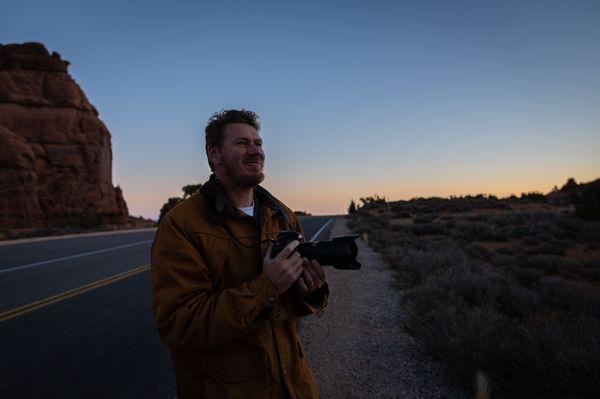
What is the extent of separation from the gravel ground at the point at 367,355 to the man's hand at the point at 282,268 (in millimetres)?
2064

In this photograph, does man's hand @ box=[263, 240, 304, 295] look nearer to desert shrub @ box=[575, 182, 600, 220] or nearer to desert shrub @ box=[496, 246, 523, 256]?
desert shrub @ box=[496, 246, 523, 256]

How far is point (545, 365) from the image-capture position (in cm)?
319

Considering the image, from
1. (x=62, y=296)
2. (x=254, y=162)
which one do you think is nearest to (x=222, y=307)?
(x=254, y=162)

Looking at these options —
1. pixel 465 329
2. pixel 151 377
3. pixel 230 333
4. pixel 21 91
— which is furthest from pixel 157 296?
pixel 21 91

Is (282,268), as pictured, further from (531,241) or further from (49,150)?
(49,150)

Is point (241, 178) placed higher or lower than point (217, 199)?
higher

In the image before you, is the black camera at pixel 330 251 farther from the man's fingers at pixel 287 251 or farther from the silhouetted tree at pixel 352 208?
the silhouetted tree at pixel 352 208

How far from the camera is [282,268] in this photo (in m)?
1.56

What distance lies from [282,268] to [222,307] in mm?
292

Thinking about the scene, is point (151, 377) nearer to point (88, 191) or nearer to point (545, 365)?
point (545, 365)

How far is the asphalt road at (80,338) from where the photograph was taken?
3.40 metres

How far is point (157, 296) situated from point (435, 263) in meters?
7.23

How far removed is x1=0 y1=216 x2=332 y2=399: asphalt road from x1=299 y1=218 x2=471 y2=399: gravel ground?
157cm

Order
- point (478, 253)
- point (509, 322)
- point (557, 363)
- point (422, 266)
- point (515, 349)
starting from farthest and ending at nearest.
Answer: point (478, 253) → point (422, 266) → point (509, 322) → point (515, 349) → point (557, 363)
